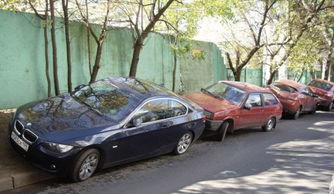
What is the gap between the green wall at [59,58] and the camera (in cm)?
1120

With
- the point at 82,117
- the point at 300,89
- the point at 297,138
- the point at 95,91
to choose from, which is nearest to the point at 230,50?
the point at 300,89

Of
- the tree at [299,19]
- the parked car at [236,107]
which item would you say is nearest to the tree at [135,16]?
the parked car at [236,107]

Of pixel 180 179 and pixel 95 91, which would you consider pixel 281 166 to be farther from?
pixel 95 91

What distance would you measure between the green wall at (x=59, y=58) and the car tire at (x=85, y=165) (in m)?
5.50

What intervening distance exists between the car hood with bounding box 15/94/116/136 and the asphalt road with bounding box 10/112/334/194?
36.0 inches

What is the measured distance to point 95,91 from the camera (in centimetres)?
839

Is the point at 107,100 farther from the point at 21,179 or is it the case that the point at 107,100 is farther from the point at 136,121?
the point at 21,179

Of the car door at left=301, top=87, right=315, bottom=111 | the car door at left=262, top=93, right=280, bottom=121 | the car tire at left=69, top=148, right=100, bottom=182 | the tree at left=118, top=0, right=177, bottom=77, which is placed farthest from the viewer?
the car door at left=301, top=87, right=315, bottom=111

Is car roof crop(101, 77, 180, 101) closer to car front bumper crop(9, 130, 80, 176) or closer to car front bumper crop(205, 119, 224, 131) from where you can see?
car front bumper crop(205, 119, 224, 131)

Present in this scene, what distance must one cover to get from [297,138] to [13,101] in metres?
8.27

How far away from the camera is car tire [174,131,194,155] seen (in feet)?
28.9

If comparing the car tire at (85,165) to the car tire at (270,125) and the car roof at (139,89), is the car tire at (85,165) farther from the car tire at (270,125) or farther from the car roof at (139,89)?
the car tire at (270,125)

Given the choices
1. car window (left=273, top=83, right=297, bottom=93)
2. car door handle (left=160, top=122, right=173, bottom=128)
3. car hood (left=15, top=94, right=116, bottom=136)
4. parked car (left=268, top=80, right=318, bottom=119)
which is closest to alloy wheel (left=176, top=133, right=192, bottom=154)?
car door handle (left=160, top=122, right=173, bottom=128)

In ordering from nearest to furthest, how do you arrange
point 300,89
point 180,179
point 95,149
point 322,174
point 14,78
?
point 95,149 < point 180,179 < point 322,174 < point 14,78 < point 300,89
